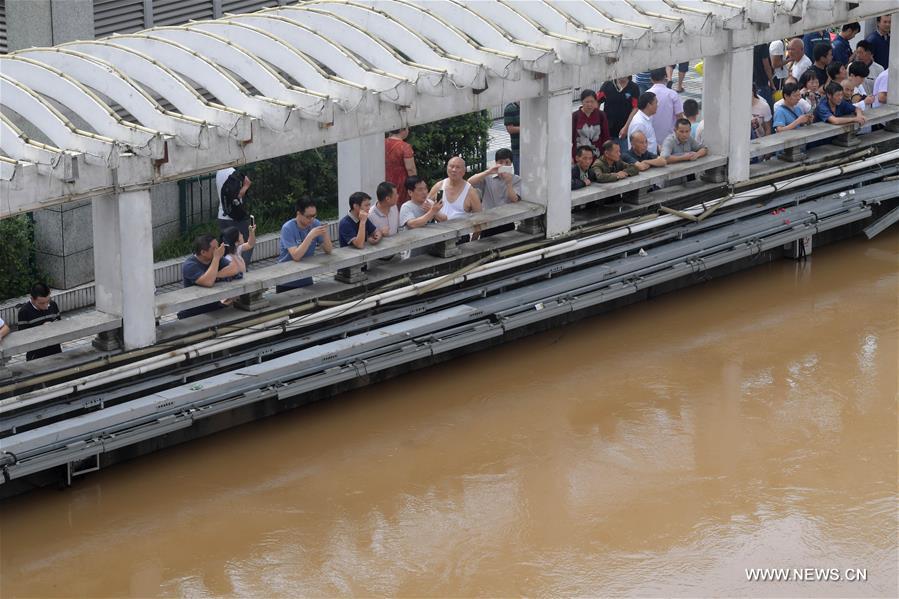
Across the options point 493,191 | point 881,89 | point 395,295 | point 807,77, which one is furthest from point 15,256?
point 881,89

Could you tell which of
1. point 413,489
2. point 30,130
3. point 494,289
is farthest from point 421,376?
point 30,130

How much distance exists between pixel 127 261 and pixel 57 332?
693mm

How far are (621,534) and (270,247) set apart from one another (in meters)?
6.58

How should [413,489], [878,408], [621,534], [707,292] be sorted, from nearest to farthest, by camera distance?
[621,534] → [413,489] → [878,408] → [707,292]

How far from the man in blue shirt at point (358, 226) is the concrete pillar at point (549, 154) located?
1.71m

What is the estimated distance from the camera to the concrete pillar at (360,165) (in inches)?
583

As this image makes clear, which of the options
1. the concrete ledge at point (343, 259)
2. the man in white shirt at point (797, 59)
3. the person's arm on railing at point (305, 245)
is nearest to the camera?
the concrete ledge at point (343, 259)

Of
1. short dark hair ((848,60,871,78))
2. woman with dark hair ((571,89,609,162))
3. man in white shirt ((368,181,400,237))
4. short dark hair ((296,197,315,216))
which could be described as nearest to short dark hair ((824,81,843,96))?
short dark hair ((848,60,871,78))

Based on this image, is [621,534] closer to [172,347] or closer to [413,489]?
[413,489]

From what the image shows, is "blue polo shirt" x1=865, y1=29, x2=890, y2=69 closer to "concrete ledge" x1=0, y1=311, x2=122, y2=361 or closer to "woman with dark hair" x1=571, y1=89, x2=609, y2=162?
"woman with dark hair" x1=571, y1=89, x2=609, y2=162

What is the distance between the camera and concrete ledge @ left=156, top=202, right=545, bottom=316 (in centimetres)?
1130

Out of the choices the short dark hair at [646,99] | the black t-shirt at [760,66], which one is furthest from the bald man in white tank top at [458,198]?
the black t-shirt at [760,66]

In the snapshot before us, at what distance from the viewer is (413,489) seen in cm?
1070

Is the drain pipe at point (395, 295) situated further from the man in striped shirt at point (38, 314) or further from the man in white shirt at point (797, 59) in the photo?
the man in white shirt at point (797, 59)
